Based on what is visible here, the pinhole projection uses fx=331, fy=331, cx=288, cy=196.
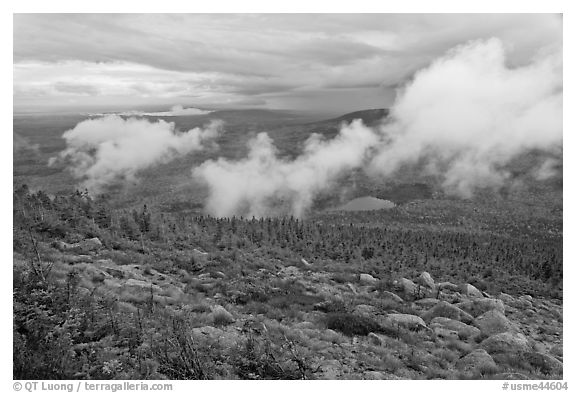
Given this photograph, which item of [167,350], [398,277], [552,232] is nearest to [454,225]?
[552,232]

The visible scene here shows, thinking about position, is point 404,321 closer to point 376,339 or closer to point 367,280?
point 376,339

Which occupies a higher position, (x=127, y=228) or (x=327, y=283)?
(x=127, y=228)

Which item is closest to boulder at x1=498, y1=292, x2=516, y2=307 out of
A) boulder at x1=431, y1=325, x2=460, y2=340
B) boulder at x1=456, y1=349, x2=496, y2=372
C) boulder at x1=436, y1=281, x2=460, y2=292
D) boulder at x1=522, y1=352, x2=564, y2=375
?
boulder at x1=436, y1=281, x2=460, y2=292

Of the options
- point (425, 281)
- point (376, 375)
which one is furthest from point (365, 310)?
point (425, 281)

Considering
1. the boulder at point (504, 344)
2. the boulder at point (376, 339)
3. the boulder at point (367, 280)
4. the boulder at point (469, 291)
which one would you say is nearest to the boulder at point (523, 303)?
the boulder at point (469, 291)
